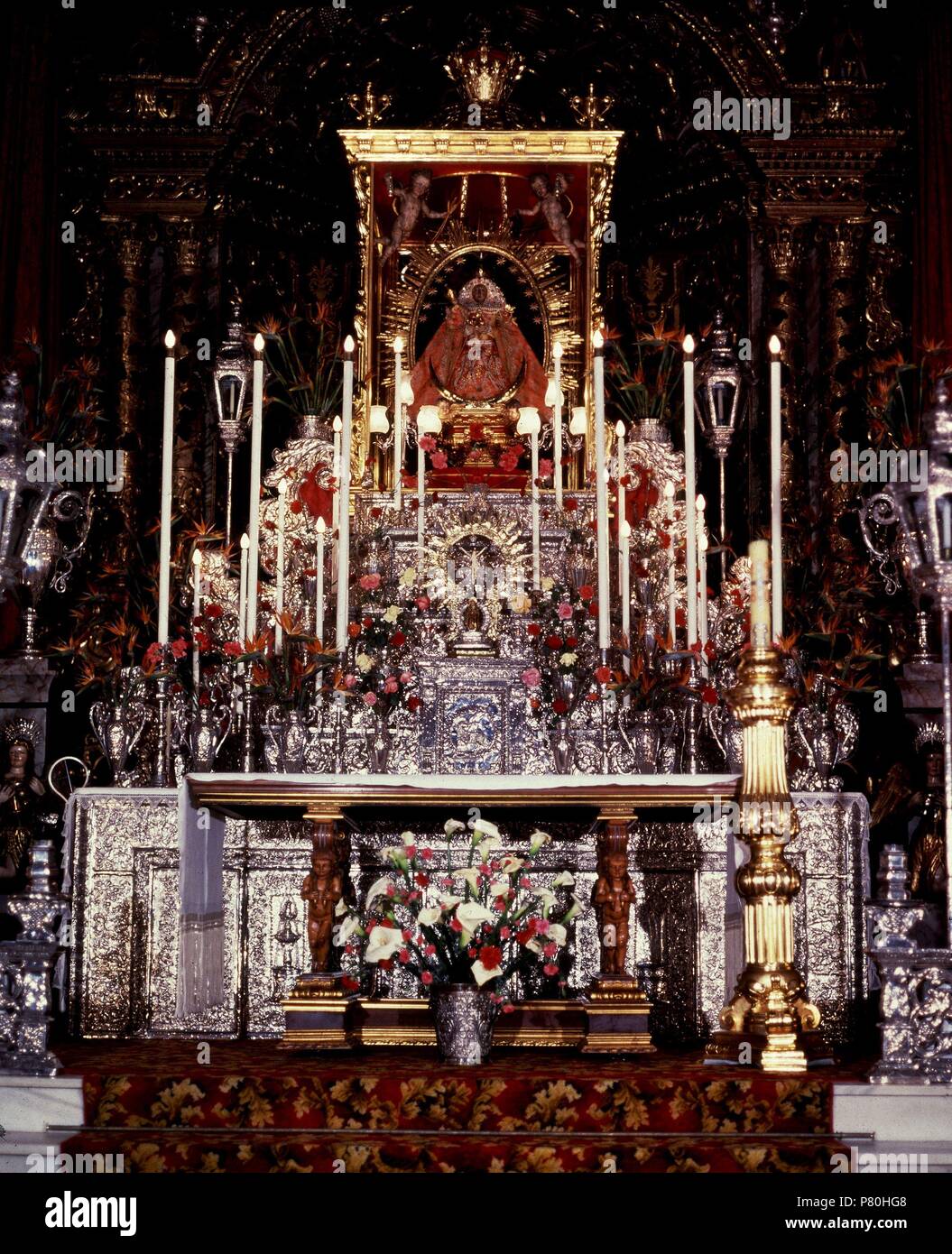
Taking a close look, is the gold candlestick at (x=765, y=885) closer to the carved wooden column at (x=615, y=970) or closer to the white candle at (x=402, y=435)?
the carved wooden column at (x=615, y=970)

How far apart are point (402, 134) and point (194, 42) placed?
113 cm

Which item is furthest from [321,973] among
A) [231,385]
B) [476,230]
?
[476,230]

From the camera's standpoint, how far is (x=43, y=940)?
586 cm

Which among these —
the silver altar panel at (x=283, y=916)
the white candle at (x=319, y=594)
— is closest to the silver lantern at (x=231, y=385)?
the white candle at (x=319, y=594)

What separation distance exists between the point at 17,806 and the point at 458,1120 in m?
2.80

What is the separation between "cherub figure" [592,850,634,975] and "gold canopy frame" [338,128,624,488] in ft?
11.4

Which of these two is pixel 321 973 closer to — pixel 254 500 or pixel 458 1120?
pixel 458 1120

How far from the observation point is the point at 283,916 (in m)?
7.02

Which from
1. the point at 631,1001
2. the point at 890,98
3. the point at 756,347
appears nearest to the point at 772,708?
the point at 631,1001

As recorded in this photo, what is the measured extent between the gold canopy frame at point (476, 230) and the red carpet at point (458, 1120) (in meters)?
4.52

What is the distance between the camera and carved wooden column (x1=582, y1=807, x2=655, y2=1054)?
6.27 meters

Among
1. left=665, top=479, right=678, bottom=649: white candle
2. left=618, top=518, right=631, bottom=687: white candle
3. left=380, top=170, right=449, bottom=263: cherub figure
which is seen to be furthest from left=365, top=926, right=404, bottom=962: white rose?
left=380, top=170, right=449, bottom=263: cherub figure

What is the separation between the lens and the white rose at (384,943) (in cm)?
617

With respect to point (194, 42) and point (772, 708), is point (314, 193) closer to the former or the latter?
point (194, 42)
